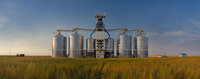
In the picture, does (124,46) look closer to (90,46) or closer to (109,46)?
(109,46)

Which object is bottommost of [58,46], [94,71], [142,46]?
[94,71]

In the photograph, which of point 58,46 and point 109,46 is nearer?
point 109,46

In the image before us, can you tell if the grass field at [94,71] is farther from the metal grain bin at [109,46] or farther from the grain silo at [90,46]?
the metal grain bin at [109,46]

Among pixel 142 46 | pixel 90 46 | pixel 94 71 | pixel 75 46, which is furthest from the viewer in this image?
pixel 90 46

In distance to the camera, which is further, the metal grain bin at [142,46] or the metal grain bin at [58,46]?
the metal grain bin at [58,46]

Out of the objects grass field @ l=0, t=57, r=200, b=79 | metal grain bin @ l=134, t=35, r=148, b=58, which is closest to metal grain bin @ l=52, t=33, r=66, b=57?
metal grain bin @ l=134, t=35, r=148, b=58

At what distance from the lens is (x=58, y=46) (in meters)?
42.3

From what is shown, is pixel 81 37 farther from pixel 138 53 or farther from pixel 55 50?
pixel 138 53

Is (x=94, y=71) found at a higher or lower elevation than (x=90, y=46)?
lower

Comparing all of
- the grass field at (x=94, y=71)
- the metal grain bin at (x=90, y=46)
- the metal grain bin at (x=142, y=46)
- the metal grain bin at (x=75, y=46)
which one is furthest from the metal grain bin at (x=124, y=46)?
the grass field at (x=94, y=71)

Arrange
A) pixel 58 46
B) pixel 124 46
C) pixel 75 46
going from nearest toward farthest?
pixel 75 46 < pixel 124 46 < pixel 58 46

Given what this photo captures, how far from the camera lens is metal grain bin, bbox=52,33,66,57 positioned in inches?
1651

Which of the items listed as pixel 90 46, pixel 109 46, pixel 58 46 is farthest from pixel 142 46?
pixel 58 46

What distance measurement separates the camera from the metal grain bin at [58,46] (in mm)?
41938
